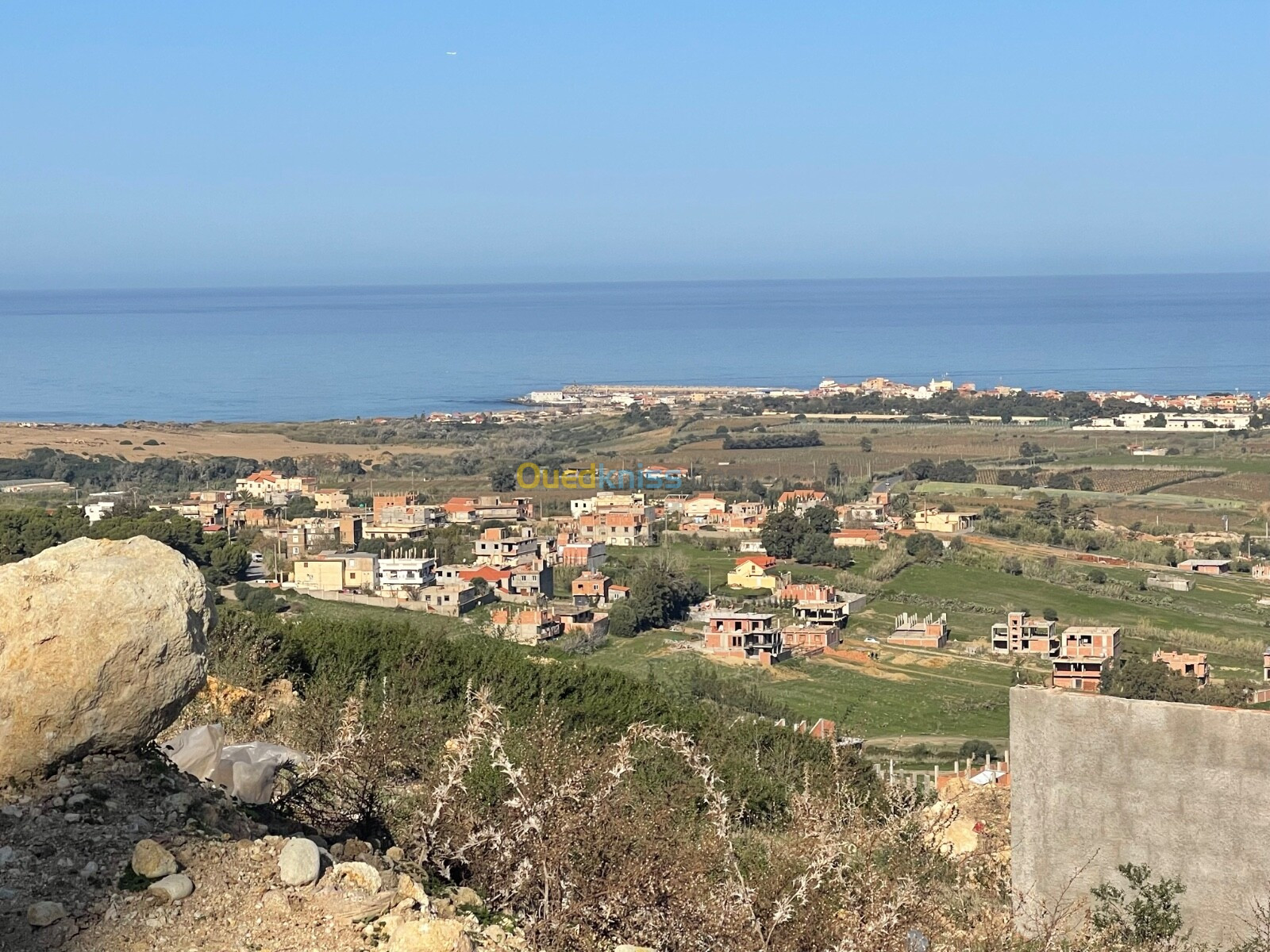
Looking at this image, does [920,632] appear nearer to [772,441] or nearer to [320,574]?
[320,574]

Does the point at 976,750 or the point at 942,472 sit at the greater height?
the point at 942,472

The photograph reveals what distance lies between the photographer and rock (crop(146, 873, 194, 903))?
3971 millimetres

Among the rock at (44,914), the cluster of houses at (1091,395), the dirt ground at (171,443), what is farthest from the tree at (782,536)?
the cluster of houses at (1091,395)

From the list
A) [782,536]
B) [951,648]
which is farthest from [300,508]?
[951,648]

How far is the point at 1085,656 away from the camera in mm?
20688

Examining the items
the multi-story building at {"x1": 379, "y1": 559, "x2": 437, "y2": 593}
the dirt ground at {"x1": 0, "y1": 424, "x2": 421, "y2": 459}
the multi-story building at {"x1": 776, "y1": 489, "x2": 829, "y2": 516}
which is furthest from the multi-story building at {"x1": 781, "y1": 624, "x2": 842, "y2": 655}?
the dirt ground at {"x1": 0, "y1": 424, "x2": 421, "y2": 459}

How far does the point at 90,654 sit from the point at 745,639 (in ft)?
61.6

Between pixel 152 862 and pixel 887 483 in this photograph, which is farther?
pixel 887 483

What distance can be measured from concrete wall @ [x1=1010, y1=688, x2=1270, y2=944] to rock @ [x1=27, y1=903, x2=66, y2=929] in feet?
11.1

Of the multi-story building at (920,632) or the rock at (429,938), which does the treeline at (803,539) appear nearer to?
the multi-story building at (920,632)

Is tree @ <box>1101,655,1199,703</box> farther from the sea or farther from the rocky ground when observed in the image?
the sea

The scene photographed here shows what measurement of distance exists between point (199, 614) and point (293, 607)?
52.2ft

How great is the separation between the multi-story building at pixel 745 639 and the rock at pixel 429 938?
60.9ft

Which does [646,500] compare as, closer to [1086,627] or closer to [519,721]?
[1086,627]
